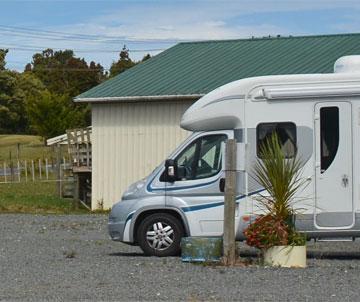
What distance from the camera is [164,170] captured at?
49.4 ft

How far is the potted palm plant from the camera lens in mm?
13258

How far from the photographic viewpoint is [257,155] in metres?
14.5

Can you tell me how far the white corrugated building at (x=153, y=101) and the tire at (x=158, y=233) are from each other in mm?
12616

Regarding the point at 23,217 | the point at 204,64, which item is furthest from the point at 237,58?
the point at 23,217

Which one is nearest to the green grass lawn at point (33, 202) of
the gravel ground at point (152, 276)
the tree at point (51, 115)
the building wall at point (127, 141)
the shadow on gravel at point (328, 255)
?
the building wall at point (127, 141)

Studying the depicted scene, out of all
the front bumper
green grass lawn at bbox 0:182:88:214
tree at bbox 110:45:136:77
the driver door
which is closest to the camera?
the driver door

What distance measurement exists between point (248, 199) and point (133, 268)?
233cm

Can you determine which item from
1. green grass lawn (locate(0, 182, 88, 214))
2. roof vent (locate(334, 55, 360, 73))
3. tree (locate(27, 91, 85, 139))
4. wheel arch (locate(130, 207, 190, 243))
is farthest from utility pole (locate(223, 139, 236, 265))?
tree (locate(27, 91, 85, 139))

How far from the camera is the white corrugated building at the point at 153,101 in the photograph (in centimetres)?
2817

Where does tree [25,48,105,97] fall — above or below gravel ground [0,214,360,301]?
above

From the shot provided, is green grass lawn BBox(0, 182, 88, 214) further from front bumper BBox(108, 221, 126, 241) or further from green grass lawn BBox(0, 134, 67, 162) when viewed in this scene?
green grass lawn BBox(0, 134, 67, 162)

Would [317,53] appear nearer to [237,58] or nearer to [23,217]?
[237,58]

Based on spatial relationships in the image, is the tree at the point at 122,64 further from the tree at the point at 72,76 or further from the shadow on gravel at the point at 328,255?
the shadow on gravel at the point at 328,255

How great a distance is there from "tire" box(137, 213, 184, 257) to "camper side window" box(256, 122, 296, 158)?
1.81 m
